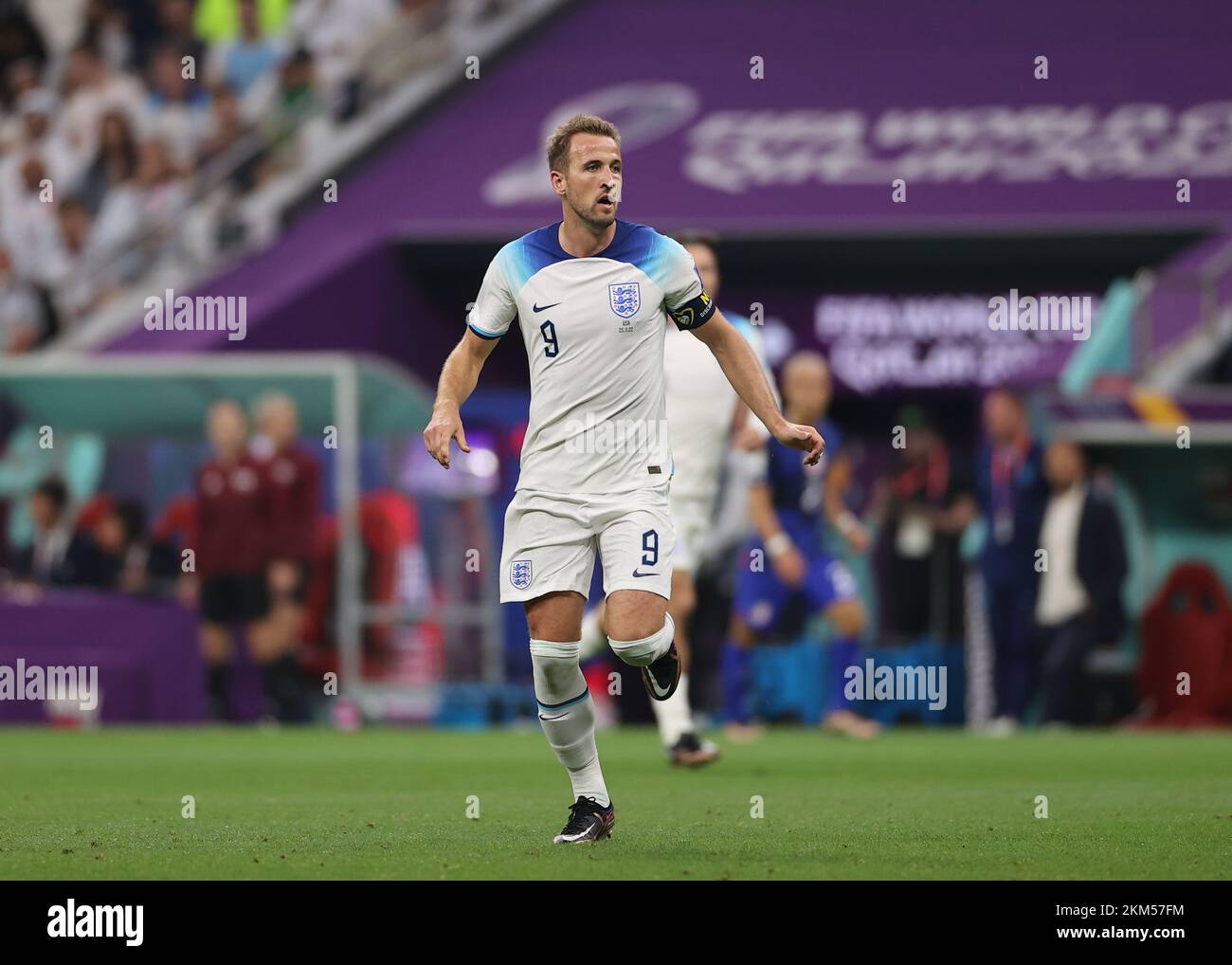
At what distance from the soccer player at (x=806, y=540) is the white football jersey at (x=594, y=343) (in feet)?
17.5

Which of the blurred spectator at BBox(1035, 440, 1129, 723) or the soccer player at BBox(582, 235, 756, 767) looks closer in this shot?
Result: the soccer player at BBox(582, 235, 756, 767)

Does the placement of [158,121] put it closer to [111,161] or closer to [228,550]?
[111,161]

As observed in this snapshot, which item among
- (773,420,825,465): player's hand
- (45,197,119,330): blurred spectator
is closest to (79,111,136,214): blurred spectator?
(45,197,119,330): blurred spectator

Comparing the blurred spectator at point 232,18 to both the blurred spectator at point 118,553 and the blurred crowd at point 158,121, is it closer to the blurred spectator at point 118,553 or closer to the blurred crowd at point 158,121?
the blurred crowd at point 158,121

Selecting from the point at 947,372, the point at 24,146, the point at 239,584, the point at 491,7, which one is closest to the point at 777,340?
the point at 947,372

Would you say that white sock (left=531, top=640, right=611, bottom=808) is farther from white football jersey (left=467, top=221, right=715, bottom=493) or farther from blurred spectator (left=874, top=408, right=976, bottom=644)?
blurred spectator (left=874, top=408, right=976, bottom=644)

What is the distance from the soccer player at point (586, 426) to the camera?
297 inches

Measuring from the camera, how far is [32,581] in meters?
17.8

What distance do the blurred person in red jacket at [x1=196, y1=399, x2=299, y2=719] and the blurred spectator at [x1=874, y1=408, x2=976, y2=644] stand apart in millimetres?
4805

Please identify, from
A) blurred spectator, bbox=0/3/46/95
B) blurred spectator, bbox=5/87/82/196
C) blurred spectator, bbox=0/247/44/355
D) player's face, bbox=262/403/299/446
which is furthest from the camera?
blurred spectator, bbox=0/3/46/95

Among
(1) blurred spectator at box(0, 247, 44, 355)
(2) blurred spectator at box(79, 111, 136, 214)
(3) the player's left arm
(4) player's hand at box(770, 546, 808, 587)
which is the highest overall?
(2) blurred spectator at box(79, 111, 136, 214)

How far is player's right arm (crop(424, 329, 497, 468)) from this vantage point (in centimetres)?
740

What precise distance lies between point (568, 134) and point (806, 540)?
6.91 meters

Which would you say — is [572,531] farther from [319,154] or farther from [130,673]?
[319,154]
